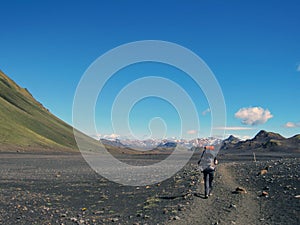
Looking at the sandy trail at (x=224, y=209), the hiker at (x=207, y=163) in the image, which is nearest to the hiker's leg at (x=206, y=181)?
the hiker at (x=207, y=163)

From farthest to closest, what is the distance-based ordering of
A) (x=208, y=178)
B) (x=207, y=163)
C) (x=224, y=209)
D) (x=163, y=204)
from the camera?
(x=208, y=178) → (x=163, y=204) → (x=207, y=163) → (x=224, y=209)

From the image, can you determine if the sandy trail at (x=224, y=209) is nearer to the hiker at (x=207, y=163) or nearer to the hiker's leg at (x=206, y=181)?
the hiker's leg at (x=206, y=181)

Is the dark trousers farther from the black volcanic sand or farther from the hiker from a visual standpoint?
the black volcanic sand

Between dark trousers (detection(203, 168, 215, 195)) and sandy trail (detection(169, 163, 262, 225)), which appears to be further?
dark trousers (detection(203, 168, 215, 195))

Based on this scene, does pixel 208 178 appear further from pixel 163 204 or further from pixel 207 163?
pixel 163 204

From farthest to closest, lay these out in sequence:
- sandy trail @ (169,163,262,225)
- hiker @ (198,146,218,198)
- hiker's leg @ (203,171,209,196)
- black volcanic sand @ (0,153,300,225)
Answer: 1. hiker's leg @ (203,171,209,196)
2. hiker @ (198,146,218,198)
3. black volcanic sand @ (0,153,300,225)
4. sandy trail @ (169,163,262,225)

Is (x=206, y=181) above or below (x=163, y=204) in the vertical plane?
above

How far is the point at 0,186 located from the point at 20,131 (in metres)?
143

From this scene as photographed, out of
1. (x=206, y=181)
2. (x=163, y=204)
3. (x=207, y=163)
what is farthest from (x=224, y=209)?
(x=163, y=204)

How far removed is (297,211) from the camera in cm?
1523

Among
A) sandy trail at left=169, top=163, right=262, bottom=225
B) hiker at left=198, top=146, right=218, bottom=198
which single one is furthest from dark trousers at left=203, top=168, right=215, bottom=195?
sandy trail at left=169, top=163, right=262, bottom=225

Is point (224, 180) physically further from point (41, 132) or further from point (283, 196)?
point (41, 132)

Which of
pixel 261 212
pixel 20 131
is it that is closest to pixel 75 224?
pixel 261 212

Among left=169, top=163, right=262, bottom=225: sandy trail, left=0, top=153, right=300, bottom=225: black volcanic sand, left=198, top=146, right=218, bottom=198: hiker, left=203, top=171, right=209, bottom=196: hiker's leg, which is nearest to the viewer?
left=169, top=163, right=262, bottom=225: sandy trail
